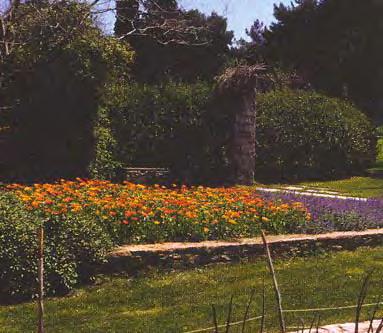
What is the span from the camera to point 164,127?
520 inches

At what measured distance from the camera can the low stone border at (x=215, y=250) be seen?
5.82 m

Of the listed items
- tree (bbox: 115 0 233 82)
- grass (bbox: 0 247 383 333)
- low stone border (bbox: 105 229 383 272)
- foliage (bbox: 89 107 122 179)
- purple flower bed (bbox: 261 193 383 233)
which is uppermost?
tree (bbox: 115 0 233 82)

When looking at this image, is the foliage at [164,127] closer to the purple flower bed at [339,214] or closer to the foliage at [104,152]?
the foliage at [104,152]

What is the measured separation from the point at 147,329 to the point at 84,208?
2458 mm

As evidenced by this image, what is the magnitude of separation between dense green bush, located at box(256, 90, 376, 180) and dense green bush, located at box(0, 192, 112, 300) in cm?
926

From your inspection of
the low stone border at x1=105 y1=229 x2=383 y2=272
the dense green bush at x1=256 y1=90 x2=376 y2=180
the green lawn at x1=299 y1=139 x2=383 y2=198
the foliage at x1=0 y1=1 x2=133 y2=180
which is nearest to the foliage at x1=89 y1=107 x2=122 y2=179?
the foliage at x1=0 y1=1 x2=133 y2=180

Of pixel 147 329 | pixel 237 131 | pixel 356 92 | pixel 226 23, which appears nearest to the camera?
pixel 147 329

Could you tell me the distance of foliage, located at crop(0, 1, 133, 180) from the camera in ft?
36.7

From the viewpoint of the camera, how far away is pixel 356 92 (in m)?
26.6

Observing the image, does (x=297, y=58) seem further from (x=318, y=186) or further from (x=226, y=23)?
(x=318, y=186)

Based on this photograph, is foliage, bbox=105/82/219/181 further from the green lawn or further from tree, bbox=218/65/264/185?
the green lawn

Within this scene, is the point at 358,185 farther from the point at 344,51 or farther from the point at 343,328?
the point at 344,51

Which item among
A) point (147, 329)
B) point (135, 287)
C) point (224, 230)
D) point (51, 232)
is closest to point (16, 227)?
point (51, 232)

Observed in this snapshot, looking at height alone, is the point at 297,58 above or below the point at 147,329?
above
